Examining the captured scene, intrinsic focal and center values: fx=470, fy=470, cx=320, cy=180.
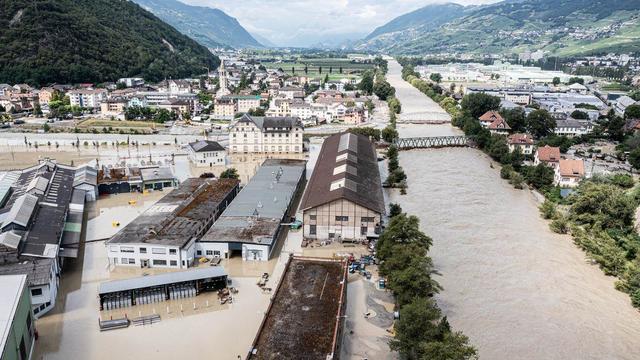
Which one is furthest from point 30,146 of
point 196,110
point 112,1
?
point 112,1

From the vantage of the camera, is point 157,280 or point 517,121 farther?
point 517,121

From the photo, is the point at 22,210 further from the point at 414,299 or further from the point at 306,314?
the point at 414,299

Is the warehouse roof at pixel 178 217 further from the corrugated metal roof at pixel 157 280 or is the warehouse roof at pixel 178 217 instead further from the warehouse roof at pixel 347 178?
the warehouse roof at pixel 347 178

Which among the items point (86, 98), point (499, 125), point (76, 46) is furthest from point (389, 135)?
point (76, 46)

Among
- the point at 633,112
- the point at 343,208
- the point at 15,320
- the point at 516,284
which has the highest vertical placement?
the point at 633,112

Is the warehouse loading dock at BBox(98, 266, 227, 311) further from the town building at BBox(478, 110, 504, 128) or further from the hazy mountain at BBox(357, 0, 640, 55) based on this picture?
the hazy mountain at BBox(357, 0, 640, 55)
